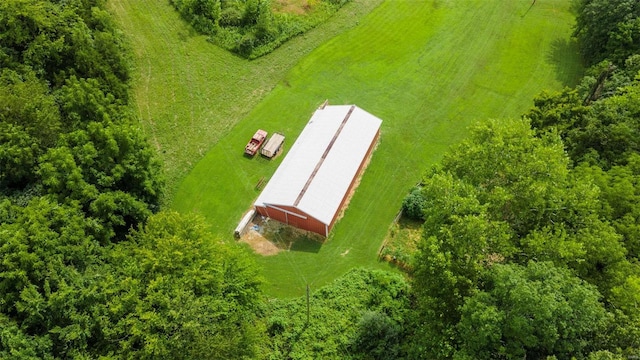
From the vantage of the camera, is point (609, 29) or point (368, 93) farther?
point (368, 93)

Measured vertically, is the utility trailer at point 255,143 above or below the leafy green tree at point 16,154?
above

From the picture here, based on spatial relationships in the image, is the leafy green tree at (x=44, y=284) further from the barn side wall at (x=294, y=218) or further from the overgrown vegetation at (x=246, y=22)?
the overgrown vegetation at (x=246, y=22)

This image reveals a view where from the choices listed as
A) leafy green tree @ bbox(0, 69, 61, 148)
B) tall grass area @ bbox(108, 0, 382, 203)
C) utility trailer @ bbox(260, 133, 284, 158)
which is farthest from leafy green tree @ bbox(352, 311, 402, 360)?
leafy green tree @ bbox(0, 69, 61, 148)

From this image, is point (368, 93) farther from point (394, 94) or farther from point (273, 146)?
point (273, 146)

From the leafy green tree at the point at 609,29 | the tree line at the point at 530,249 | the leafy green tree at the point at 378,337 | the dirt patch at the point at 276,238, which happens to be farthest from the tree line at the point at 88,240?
the leafy green tree at the point at 609,29

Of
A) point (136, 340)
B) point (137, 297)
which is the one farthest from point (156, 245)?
point (136, 340)

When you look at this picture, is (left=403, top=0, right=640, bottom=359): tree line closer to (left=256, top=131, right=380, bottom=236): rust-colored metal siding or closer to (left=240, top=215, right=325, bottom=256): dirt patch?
(left=256, top=131, right=380, bottom=236): rust-colored metal siding

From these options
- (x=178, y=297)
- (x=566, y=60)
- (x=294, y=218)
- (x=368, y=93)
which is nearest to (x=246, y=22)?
(x=368, y=93)
